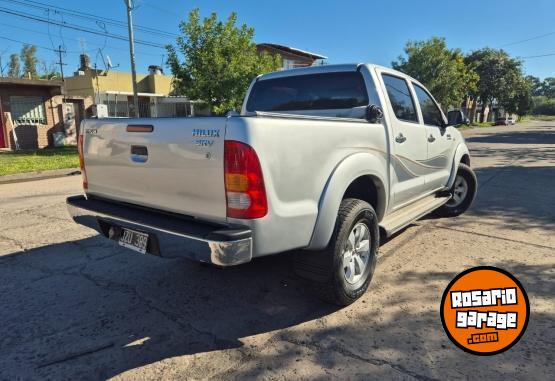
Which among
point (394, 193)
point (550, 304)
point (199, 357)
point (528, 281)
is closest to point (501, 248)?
point (528, 281)

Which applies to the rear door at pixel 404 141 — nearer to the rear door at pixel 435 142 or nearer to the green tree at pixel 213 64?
the rear door at pixel 435 142

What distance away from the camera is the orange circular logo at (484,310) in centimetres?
237

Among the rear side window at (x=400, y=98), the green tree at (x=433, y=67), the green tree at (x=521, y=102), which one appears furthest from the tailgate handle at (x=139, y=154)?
the green tree at (x=521, y=102)

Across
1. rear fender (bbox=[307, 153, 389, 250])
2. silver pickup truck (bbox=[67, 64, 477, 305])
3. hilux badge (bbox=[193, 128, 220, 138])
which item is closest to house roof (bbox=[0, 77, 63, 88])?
silver pickup truck (bbox=[67, 64, 477, 305])

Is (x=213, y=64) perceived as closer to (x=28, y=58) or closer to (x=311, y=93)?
(x=311, y=93)

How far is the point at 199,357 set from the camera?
2666mm

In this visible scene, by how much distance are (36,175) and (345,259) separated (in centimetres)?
1064

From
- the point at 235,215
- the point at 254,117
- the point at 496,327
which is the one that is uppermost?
the point at 254,117

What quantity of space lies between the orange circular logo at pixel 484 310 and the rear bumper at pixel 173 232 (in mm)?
1276

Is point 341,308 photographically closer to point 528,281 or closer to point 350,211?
point 350,211

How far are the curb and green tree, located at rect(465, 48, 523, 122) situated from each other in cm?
5351

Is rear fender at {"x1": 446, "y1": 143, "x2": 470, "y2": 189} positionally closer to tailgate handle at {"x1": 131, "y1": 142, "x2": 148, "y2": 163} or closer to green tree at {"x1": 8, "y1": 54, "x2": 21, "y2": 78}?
tailgate handle at {"x1": 131, "y1": 142, "x2": 148, "y2": 163}

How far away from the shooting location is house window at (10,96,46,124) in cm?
1791

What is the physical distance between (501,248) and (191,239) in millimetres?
3796
